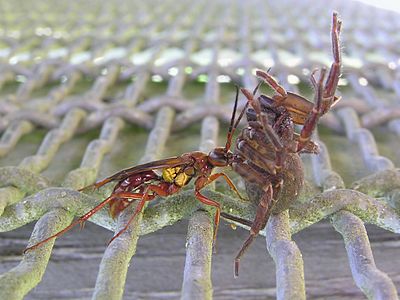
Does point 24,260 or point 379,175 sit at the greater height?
point 379,175

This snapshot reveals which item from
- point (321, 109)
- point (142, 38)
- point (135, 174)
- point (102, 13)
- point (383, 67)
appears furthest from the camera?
point (102, 13)

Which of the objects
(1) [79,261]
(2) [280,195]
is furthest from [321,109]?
(1) [79,261]

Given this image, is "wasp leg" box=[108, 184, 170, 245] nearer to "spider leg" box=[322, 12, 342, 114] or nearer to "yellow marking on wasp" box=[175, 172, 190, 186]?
"yellow marking on wasp" box=[175, 172, 190, 186]

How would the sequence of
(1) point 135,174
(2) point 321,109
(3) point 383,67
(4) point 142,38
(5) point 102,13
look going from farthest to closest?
(5) point 102,13 < (4) point 142,38 < (3) point 383,67 < (1) point 135,174 < (2) point 321,109

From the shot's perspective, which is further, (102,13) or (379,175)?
(102,13)

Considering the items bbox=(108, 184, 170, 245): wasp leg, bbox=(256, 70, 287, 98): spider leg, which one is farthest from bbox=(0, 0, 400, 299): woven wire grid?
bbox=(256, 70, 287, 98): spider leg

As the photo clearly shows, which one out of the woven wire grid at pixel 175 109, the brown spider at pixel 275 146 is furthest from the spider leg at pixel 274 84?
the woven wire grid at pixel 175 109

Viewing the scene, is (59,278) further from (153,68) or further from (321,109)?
(153,68)
